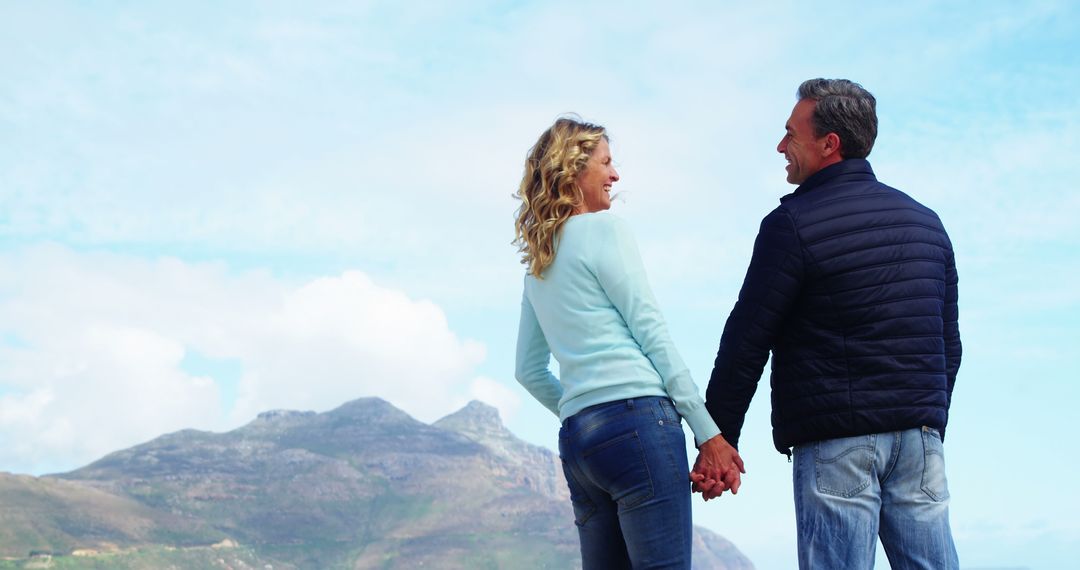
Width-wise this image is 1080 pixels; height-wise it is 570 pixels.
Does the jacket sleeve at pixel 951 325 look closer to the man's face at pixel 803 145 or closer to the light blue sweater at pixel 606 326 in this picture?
the man's face at pixel 803 145

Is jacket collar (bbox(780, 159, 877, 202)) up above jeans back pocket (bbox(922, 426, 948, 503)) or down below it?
above

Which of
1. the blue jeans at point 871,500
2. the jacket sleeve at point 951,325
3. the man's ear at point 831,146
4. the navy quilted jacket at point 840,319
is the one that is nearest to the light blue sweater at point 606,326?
the navy quilted jacket at point 840,319

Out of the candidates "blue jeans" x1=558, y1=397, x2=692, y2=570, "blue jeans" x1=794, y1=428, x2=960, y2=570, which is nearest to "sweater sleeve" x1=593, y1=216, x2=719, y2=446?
"blue jeans" x1=558, y1=397, x2=692, y2=570

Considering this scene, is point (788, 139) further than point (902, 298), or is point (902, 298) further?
point (788, 139)

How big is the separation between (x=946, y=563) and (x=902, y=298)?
122 cm

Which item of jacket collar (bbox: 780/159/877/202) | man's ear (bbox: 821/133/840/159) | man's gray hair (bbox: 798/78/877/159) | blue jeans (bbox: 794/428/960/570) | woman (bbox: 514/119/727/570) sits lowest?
blue jeans (bbox: 794/428/960/570)

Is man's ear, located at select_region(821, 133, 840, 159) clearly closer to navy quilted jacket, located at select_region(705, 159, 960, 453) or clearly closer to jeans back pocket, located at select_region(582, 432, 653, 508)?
navy quilted jacket, located at select_region(705, 159, 960, 453)

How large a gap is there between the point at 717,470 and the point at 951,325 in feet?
4.80

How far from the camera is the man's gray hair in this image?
473 centimetres

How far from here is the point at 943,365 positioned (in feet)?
14.7

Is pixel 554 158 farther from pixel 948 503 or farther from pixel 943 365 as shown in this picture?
pixel 948 503

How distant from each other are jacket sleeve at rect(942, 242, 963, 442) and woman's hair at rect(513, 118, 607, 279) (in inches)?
72.2


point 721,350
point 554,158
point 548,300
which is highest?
point 554,158

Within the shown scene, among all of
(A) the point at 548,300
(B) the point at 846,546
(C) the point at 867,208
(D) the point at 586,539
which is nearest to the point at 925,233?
(C) the point at 867,208
